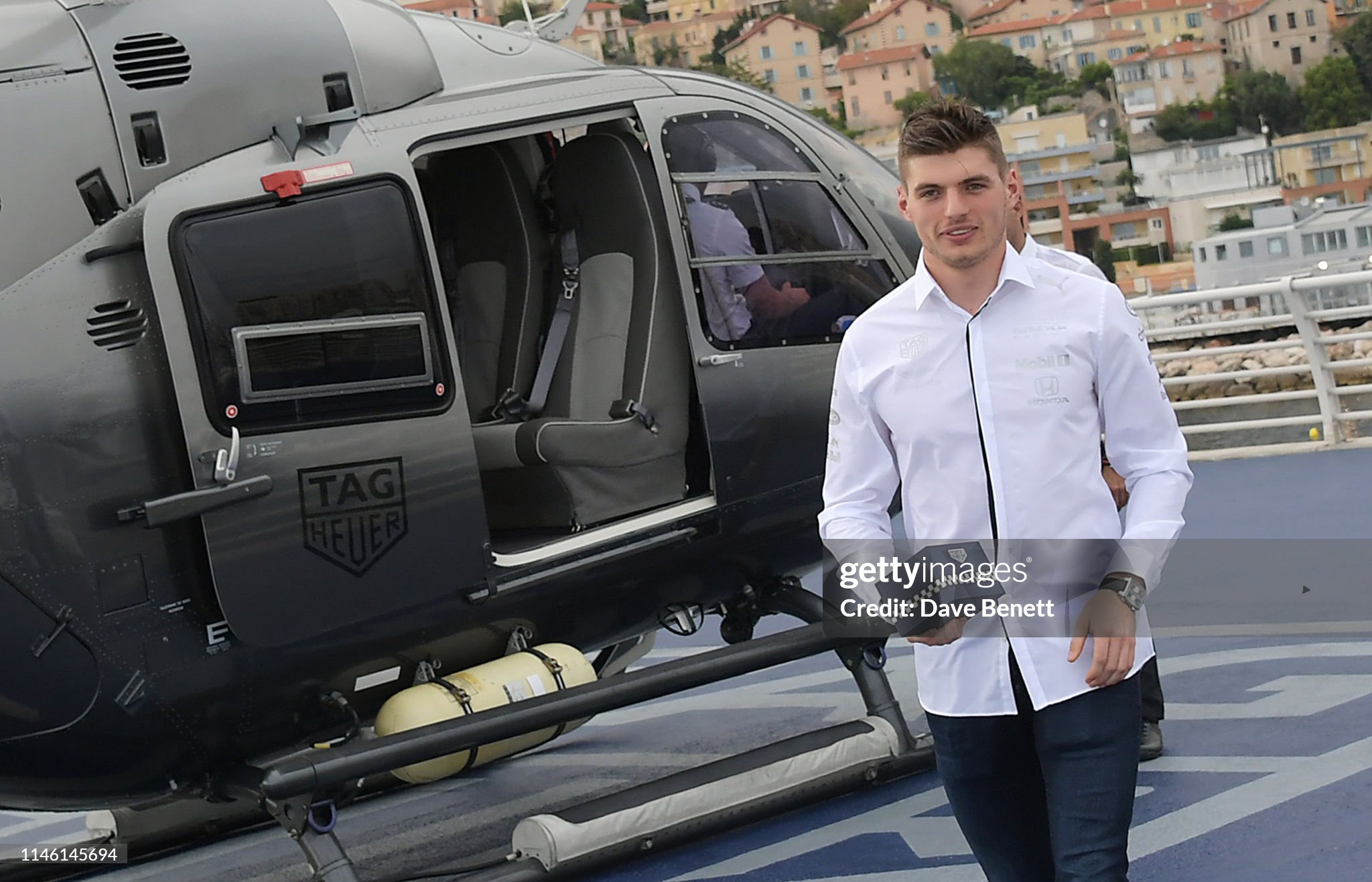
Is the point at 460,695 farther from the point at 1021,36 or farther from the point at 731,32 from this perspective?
the point at 731,32

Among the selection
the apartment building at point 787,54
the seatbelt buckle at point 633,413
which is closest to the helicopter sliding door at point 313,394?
the seatbelt buckle at point 633,413

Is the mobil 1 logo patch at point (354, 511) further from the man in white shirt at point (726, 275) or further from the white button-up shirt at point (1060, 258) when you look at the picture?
the white button-up shirt at point (1060, 258)

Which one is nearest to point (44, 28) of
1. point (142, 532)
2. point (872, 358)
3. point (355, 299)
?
point (355, 299)

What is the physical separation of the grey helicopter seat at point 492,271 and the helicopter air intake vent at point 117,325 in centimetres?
145

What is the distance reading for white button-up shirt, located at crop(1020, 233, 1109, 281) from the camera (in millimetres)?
2398

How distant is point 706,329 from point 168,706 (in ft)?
5.81

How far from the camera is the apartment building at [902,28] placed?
248ft

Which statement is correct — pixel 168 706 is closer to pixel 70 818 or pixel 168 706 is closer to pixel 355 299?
pixel 355 299

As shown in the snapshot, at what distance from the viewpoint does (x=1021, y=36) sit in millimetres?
74625

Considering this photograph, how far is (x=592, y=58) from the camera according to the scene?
188 inches

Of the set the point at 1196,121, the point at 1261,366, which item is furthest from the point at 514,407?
the point at 1196,121

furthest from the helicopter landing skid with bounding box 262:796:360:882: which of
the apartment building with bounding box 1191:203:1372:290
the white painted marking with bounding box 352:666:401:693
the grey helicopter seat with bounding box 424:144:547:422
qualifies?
the apartment building with bounding box 1191:203:1372:290

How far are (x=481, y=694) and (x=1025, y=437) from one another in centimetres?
220

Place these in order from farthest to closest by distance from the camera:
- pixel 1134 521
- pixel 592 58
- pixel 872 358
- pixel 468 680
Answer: pixel 592 58 → pixel 468 680 → pixel 872 358 → pixel 1134 521
